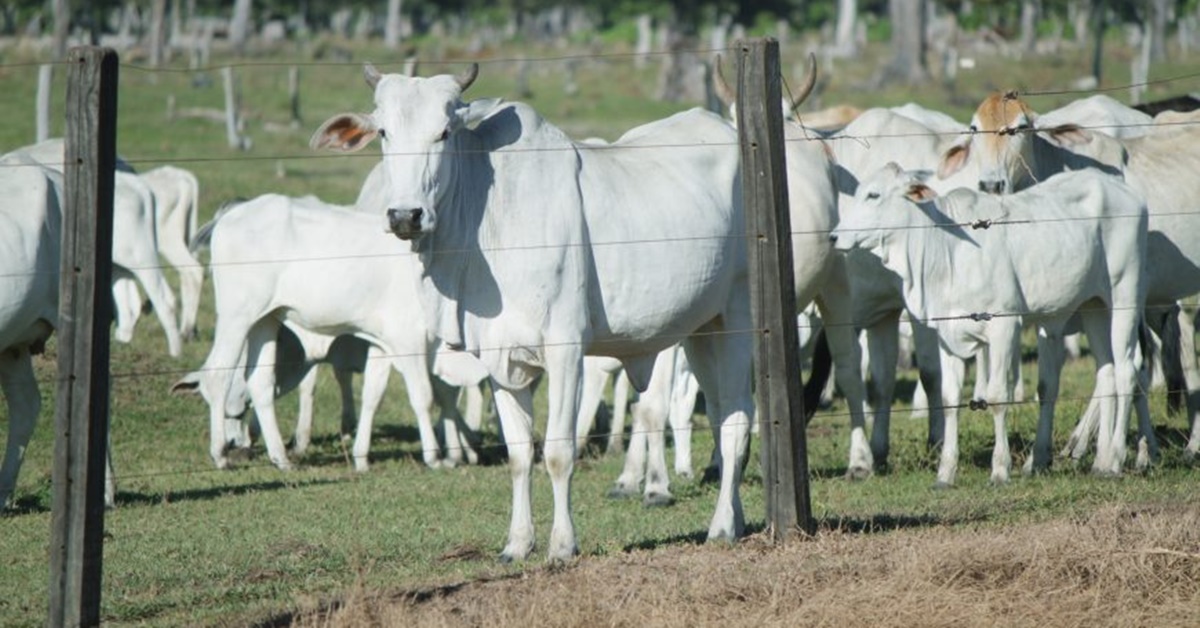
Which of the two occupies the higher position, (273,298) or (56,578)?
(273,298)

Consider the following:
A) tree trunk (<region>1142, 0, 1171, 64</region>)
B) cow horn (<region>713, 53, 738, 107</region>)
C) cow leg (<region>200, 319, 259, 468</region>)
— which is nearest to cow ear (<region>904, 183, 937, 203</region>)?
cow horn (<region>713, 53, 738, 107</region>)

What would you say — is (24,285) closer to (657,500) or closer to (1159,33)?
(657,500)

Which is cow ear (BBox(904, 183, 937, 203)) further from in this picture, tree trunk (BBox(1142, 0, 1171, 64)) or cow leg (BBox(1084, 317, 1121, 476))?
tree trunk (BBox(1142, 0, 1171, 64))

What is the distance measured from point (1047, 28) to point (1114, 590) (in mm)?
76119

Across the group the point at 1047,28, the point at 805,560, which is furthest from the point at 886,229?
the point at 1047,28

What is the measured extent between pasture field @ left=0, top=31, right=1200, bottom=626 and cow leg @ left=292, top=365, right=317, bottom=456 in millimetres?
228

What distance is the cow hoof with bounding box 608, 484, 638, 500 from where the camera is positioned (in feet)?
39.1

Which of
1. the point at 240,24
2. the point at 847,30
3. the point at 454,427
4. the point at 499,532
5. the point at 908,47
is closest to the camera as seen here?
the point at 499,532

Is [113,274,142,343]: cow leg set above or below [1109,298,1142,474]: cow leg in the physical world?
above

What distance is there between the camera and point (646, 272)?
902 cm

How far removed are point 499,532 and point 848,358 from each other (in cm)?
369

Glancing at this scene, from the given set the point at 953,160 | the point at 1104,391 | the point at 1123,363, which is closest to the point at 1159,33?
the point at 953,160

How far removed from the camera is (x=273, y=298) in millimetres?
14133

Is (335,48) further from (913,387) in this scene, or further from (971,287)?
(971,287)
